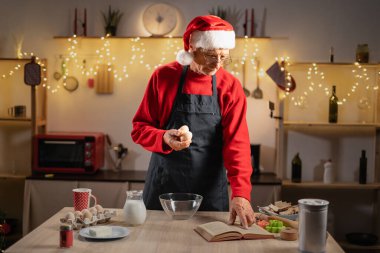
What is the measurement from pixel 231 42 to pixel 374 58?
2182mm

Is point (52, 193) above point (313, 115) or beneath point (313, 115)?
beneath

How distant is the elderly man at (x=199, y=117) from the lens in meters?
2.84

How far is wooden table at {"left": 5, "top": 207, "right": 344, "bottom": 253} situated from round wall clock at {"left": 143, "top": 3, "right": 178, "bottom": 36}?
2534mm

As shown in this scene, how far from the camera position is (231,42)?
295cm

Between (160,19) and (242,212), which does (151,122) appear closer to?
(242,212)

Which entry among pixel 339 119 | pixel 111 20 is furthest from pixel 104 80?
pixel 339 119

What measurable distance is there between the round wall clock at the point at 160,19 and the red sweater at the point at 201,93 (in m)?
1.66

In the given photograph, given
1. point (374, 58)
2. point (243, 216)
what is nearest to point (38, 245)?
point (243, 216)

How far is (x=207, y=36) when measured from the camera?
285 centimetres

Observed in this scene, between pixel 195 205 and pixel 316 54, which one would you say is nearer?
pixel 195 205

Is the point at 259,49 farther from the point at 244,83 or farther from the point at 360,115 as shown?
the point at 360,115

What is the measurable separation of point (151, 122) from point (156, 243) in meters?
0.91

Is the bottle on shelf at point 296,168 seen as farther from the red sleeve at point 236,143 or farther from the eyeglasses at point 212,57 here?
the eyeglasses at point 212,57

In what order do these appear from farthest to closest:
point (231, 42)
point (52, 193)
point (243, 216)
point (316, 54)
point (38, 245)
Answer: point (316, 54)
point (52, 193)
point (231, 42)
point (243, 216)
point (38, 245)
